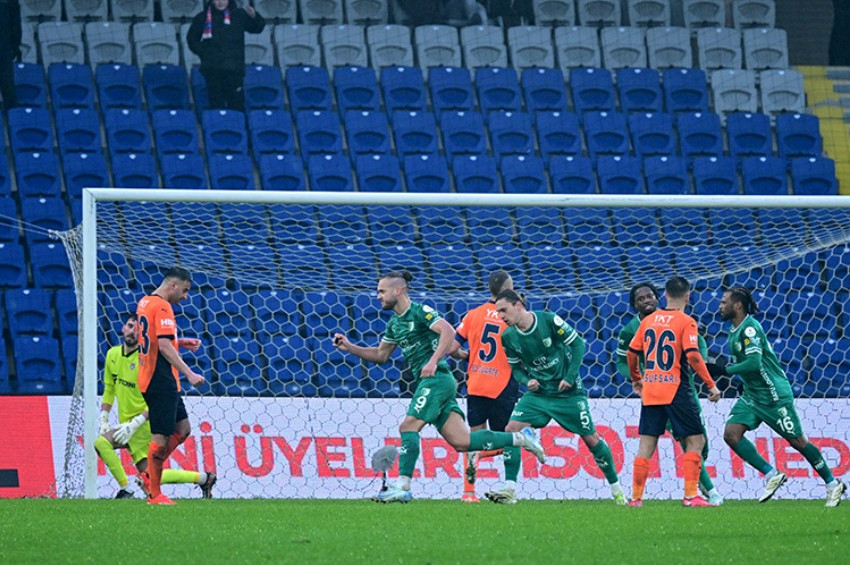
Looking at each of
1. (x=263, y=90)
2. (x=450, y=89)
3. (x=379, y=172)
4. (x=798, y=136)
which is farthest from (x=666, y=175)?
(x=263, y=90)

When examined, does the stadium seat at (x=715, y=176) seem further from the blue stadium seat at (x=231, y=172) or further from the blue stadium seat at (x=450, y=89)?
the blue stadium seat at (x=231, y=172)

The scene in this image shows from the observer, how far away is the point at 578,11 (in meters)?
20.8

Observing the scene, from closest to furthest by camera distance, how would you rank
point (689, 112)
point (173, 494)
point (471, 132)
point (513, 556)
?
1. point (513, 556)
2. point (173, 494)
3. point (471, 132)
4. point (689, 112)

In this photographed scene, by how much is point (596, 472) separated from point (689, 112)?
821 centimetres

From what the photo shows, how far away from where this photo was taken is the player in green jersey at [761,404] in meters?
10.5

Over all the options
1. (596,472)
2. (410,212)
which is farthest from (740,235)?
(596,472)

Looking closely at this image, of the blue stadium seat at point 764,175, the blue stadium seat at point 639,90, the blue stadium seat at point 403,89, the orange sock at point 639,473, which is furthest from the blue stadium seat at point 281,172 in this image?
the orange sock at point 639,473

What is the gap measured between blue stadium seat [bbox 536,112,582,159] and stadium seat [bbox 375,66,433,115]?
161 centimetres

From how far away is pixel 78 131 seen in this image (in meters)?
16.7

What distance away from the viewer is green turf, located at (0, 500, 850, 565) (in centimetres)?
624

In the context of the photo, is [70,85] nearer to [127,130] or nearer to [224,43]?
[127,130]

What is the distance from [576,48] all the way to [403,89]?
299cm

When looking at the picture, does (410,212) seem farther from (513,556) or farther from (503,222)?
(513,556)

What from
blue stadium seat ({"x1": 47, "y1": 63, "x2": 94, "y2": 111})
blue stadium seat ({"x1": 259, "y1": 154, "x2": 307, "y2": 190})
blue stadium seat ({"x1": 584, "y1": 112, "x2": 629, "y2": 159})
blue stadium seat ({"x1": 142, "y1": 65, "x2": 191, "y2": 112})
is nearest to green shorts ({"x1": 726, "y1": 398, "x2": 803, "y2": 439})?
blue stadium seat ({"x1": 259, "y1": 154, "x2": 307, "y2": 190})
